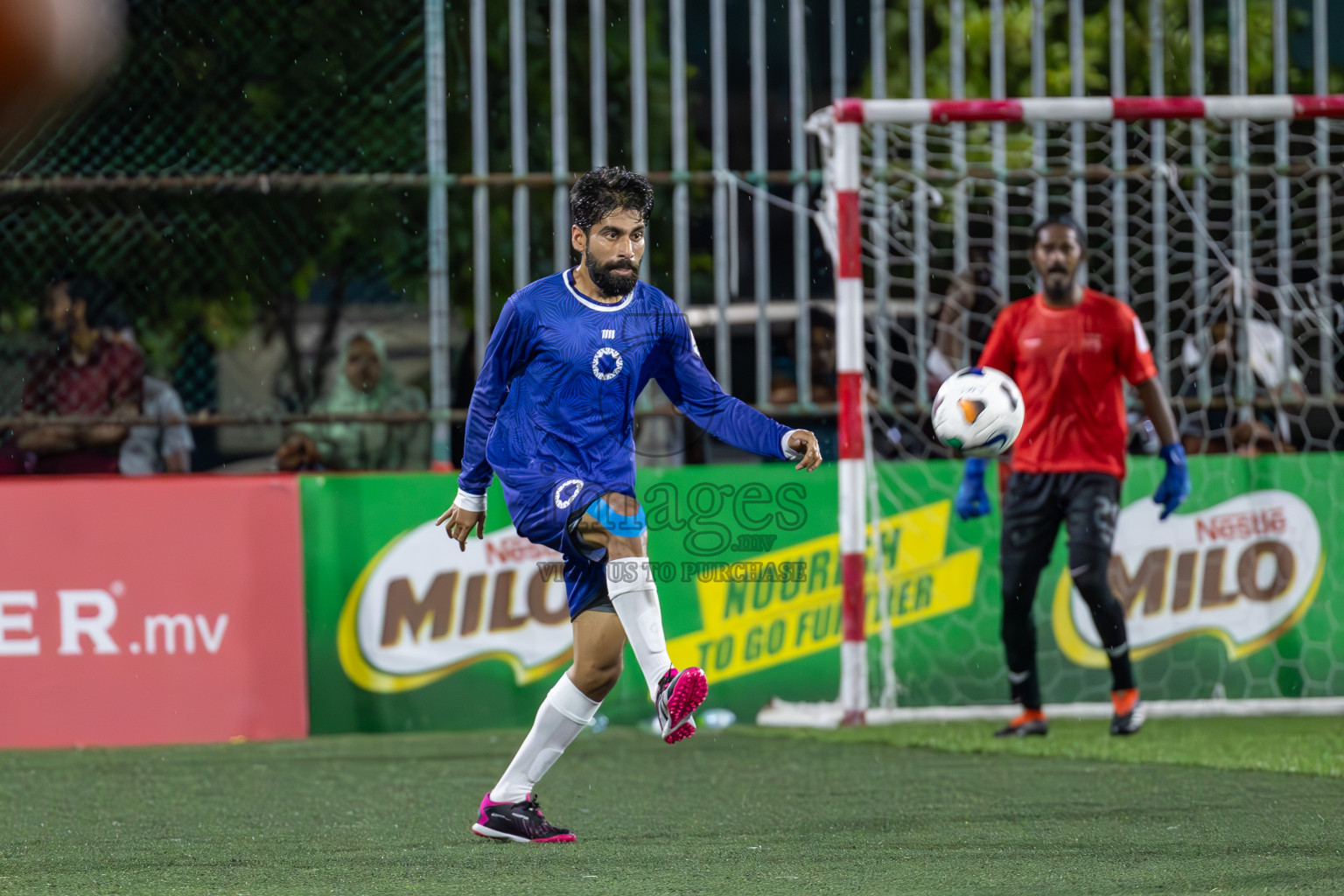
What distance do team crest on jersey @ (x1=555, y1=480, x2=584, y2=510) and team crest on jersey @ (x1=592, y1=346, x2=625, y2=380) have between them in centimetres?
30

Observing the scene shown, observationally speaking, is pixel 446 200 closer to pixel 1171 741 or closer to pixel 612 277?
pixel 612 277

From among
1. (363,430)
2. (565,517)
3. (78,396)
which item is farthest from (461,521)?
(78,396)

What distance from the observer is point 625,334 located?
4637 millimetres

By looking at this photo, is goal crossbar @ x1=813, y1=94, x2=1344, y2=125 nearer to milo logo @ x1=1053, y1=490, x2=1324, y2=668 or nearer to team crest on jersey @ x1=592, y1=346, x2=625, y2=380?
milo logo @ x1=1053, y1=490, x2=1324, y2=668

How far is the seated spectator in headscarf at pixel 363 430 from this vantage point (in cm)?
841

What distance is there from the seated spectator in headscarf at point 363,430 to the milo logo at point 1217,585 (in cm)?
324

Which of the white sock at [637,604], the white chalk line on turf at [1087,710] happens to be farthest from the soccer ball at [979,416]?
the white chalk line on turf at [1087,710]

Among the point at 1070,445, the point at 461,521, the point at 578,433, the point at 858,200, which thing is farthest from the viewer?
the point at 858,200

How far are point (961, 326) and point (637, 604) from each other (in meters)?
4.54

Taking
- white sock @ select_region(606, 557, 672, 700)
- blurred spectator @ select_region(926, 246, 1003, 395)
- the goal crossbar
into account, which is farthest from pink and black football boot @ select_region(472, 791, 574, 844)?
blurred spectator @ select_region(926, 246, 1003, 395)

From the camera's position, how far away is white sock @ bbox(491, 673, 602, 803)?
4.59m

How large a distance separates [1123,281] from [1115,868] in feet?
16.4

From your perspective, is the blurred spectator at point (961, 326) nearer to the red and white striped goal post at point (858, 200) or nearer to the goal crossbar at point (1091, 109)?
the red and white striped goal post at point (858, 200)

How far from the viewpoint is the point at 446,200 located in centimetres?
848
